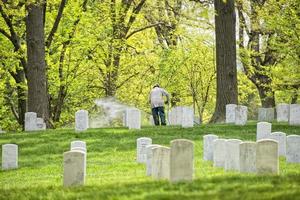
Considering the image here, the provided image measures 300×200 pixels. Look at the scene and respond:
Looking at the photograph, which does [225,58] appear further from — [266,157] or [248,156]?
[266,157]

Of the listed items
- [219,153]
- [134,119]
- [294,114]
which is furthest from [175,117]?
[219,153]

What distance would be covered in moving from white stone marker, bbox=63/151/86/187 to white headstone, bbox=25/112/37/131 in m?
11.8

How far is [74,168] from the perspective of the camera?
909cm

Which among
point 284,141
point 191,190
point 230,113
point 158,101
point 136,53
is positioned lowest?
point 191,190

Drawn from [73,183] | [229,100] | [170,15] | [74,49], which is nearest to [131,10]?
[170,15]

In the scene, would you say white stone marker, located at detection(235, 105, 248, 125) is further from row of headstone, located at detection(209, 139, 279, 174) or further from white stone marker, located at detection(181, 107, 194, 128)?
row of headstone, located at detection(209, 139, 279, 174)

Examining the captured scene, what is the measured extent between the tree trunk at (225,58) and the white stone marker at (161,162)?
41.2ft

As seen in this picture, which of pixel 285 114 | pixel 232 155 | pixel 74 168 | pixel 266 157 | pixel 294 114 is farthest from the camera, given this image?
pixel 285 114

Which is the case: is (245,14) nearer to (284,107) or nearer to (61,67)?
(61,67)

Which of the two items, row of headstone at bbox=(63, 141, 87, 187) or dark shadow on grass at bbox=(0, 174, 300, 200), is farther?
row of headstone at bbox=(63, 141, 87, 187)

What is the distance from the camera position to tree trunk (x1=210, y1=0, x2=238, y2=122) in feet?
71.4

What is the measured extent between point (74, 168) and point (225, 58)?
1343 centimetres

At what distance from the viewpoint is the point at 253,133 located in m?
17.7

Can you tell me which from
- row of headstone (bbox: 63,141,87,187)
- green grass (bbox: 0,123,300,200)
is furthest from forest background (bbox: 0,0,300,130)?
row of headstone (bbox: 63,141,87,187)
